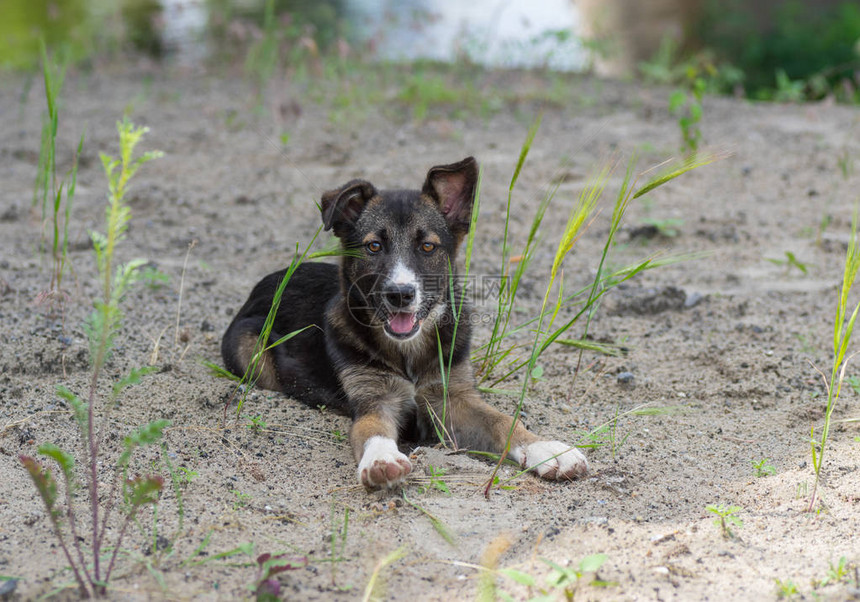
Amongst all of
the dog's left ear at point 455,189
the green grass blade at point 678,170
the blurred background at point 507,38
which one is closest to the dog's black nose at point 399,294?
the dog's left ear at point 455,189

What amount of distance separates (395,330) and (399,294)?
27 centimetres

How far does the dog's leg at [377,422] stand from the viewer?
3.50m

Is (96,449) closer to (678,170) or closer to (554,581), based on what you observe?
(554,581)

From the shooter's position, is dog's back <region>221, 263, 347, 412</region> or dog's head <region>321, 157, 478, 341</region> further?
dog's back <region>221, 263, 347, 412</region>

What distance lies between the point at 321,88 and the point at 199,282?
199 inches

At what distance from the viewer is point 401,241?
438cm

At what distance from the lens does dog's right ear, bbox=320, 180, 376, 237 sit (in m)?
4.25

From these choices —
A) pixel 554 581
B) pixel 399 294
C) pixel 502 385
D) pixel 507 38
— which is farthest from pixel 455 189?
pixel 507 38

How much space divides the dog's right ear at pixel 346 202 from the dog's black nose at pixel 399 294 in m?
0.45

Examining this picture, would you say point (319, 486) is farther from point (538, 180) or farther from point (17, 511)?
point (538, 180)

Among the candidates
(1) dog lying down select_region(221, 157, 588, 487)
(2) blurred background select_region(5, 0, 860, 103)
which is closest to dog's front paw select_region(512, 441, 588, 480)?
(1) dog lying down select_region(221, 157, 588, 487)

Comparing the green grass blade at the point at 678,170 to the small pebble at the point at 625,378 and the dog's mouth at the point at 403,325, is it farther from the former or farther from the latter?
the small pebble at the point at 625,378

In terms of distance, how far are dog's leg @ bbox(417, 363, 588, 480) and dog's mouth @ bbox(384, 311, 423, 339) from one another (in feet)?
1.20

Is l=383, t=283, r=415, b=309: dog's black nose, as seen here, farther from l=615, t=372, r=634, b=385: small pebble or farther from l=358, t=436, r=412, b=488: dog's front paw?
l=615, t=372, r=634, b=385: small pebble
